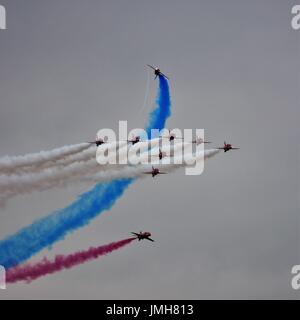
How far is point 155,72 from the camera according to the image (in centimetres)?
10812

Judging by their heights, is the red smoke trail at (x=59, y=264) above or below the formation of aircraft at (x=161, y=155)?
below

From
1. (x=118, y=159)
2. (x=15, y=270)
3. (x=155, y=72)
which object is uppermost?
(x=155, y=72)

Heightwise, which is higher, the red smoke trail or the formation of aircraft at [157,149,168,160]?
the formation of aircraft at [157,149,168,160]

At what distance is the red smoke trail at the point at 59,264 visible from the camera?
99500 mm

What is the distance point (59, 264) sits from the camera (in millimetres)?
102125

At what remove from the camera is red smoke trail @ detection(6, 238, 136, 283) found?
9950cm
